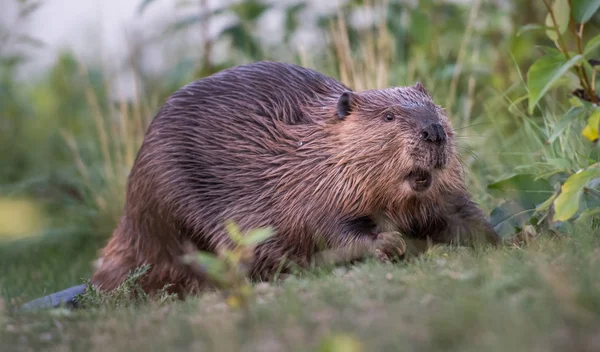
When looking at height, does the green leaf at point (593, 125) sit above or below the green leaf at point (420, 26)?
above

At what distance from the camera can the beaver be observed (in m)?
3.00

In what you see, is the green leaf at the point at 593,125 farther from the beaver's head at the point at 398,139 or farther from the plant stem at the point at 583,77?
the beaver's head at the point at 398,139

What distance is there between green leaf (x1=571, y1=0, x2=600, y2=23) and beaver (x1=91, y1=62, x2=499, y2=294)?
1.85 ft

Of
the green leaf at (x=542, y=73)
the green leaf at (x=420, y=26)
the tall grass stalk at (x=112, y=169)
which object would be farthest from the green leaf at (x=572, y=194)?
the tall grass stalk at (x=112, y=169)

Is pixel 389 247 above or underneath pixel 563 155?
underneath

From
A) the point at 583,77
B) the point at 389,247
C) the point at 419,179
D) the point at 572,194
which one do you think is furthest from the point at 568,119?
the point at 389,247

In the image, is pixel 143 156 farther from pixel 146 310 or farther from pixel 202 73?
pixel 202 73

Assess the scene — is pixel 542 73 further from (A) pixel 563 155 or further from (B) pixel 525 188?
(A) pixel 563 155

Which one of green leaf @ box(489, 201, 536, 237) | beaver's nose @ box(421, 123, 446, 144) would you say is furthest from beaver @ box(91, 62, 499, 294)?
green leaf @ box(489, 201, 536, 237)

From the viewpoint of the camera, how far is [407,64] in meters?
5.60

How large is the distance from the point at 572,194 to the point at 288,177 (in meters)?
1.10

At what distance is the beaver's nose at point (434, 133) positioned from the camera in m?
2.88

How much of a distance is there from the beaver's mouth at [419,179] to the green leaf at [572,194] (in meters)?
0.56

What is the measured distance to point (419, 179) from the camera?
2.97m
